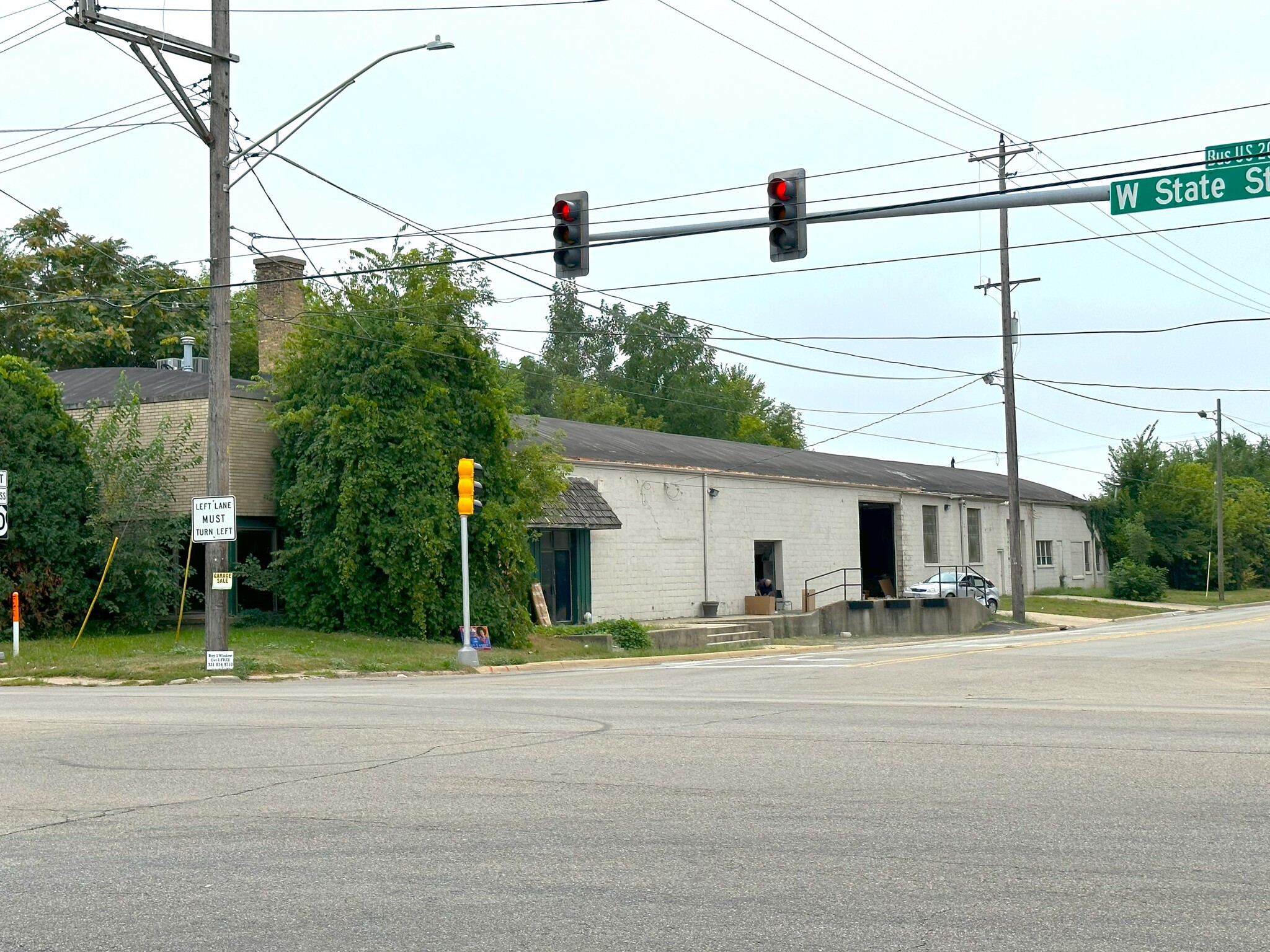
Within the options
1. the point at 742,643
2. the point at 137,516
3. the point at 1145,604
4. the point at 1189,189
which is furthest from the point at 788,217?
the point at 1145,604

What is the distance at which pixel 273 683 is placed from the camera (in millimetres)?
21391

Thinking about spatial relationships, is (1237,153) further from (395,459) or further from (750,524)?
(750,524)

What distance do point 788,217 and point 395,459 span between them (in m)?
12.7

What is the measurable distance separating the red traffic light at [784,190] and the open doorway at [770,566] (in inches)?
1062

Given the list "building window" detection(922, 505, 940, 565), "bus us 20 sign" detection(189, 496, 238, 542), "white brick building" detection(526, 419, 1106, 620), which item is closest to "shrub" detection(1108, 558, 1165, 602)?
"white brick building" detection(526, 419, 1106, 620)

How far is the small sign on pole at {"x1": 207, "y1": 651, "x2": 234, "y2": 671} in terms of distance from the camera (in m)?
22.3

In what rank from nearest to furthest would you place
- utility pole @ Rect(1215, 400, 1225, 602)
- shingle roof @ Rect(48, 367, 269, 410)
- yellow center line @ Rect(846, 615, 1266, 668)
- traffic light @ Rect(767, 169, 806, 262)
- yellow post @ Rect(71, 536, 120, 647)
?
traffic light @ Rect(767, 169, 806, 262) → yellow center line @ Rect(846, 615, 1266, 668) → yellow post @ Rect(71, 536, 120, 647) → shingle roof @ Rect(48, 367, 269, 410) → utility pole @ Rect(1215, 400, 1225, 602)

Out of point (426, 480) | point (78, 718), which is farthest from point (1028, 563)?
point (78, 718)

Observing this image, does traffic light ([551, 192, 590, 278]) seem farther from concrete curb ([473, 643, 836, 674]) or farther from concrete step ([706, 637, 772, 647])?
concrete step ([706, 637, 772, 647])

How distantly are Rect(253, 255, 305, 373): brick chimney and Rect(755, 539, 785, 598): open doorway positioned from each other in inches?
706

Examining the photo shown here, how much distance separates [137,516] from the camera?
88.1 feet

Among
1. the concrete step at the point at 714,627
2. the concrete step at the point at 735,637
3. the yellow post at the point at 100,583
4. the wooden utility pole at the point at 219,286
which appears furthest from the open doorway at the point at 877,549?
the wooden utility pole at the point at 219,286

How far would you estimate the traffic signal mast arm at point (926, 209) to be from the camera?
1591 centimetres

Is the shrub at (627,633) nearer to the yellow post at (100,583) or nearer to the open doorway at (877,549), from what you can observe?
the yellow post at (100,583)
